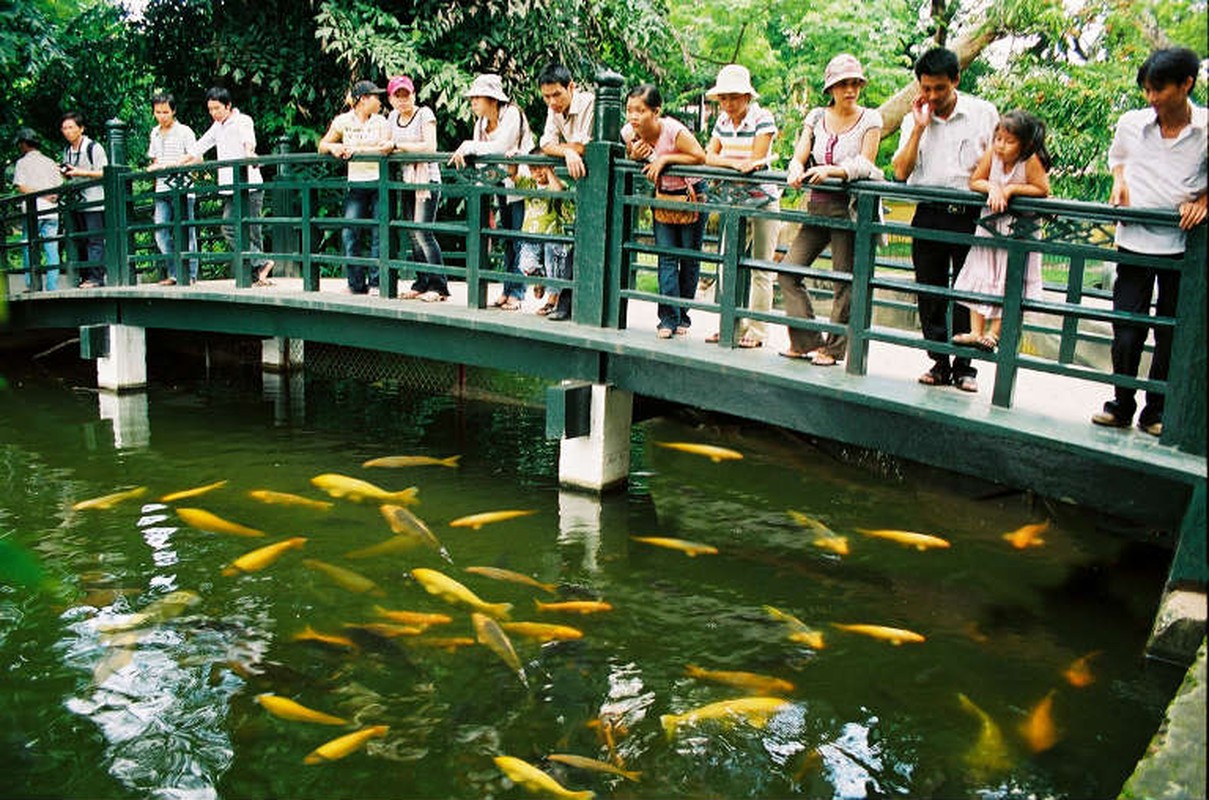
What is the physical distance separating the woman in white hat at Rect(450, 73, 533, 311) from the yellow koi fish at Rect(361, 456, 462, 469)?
4.48ft

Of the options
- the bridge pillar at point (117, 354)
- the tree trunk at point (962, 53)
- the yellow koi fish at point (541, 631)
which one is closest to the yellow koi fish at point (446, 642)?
the yellow koi fish at point (541, 631)

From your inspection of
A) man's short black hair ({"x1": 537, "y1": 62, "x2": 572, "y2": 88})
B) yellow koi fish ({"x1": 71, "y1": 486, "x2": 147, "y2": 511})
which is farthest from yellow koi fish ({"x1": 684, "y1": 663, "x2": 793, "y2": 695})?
yellow koi fish ({"x1": 71, "y1": 486, "x2": 147, "y2": 511})

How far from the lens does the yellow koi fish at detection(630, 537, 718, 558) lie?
773 centimetres

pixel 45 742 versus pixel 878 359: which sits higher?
pixel 878 359

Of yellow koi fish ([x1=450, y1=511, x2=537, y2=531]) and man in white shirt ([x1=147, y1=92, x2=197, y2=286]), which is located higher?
man in white shirt ([x1=147, y1=92, x2=197, y2=286])

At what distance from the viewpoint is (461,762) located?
5152 mm

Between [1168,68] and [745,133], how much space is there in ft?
9.62

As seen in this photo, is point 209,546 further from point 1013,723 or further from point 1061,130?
point 1061,130

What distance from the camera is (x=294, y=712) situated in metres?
5.46

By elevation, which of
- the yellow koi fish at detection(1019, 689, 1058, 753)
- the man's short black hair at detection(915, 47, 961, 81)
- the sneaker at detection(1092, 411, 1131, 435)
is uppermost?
the man's short black hair at detection(915, 47, 961, 81)

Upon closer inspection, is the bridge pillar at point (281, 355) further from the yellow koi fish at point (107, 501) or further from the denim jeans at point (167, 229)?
the yellow koi fish at point (107, 501)

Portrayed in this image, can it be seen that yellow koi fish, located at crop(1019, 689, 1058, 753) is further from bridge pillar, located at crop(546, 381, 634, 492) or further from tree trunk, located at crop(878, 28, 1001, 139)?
tree trunk, located at crop(878, 28, 1001, 139)

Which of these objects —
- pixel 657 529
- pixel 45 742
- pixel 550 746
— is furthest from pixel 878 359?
pixel 45 742

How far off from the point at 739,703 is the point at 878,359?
293cm
